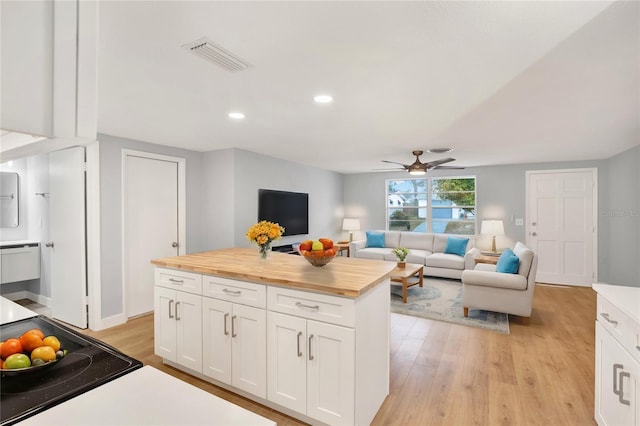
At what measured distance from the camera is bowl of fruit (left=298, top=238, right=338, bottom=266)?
2.36 m

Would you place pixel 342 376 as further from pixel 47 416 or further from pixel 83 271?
pixel 83 271

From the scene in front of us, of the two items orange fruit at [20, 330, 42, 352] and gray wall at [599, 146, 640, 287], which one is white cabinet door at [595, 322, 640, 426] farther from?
gray wall at [599, 146, 640, 287]

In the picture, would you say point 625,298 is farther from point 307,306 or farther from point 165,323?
point 165,323

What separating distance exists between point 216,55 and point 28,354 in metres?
1.66

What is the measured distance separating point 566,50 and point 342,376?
2293 mm

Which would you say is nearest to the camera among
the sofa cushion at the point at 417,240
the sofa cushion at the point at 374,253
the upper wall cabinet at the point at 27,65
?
the upper wall cabinet at the point at 27,65

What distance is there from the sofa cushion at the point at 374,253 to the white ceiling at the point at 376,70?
3.12m

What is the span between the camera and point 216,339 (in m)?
2.42

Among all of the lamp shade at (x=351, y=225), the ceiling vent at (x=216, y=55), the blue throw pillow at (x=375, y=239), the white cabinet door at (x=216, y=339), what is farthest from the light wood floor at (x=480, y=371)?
the lamp shade at (x=351, y=225)

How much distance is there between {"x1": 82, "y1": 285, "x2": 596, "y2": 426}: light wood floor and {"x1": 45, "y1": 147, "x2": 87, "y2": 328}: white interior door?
1.84 feet

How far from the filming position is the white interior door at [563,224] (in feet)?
18.7

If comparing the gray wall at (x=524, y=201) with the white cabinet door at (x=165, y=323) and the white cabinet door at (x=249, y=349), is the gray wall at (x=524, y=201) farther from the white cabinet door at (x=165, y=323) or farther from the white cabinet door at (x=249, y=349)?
the white cabinet door at (x=165, y=323)

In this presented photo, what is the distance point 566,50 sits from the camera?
1.84 meters

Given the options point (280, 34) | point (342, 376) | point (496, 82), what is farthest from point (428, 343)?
point (280, 34)
